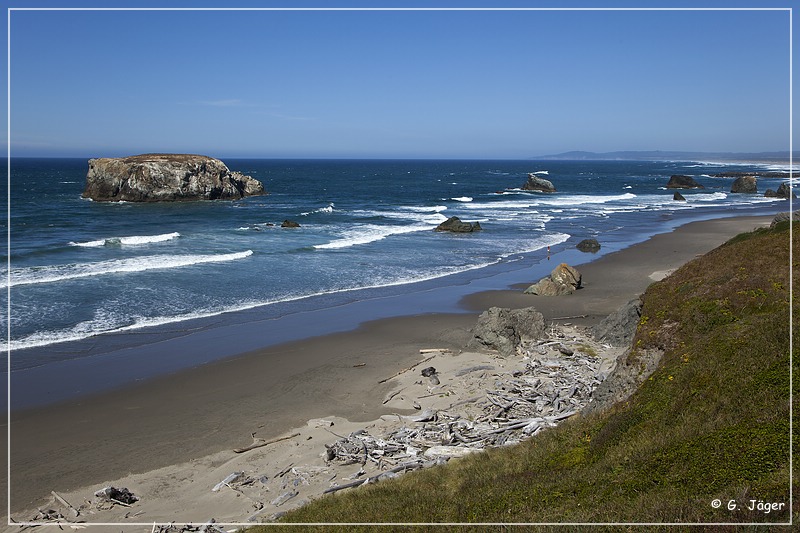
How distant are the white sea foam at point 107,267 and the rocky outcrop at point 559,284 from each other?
21.0 metres

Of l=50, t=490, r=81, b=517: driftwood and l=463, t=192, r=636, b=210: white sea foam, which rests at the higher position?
l=463, t=192, r=636, b=210: white sea foam

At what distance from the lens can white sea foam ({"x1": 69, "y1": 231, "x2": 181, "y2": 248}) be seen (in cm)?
4791

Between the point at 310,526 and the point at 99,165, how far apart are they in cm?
8463

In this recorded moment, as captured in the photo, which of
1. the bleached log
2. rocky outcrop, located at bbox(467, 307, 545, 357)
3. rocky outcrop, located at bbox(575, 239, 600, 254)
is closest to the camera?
the bleached log

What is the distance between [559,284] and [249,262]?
20.2m

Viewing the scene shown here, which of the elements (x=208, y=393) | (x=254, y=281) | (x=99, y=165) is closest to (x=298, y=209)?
(x=99, y=165)

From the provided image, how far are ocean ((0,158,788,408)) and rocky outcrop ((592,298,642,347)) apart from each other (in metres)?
9.15

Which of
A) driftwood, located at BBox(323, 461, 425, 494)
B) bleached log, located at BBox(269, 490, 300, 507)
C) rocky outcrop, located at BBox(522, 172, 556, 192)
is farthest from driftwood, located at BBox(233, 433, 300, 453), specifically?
rocky outcrop, located at BBox(522, 172, 556, 192)

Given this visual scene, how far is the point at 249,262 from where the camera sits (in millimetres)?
41344

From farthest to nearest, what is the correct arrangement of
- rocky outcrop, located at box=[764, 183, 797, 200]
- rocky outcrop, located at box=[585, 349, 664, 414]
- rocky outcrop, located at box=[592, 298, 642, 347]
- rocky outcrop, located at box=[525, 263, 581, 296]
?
rocky outcrop, located at box=[764, 183, 797, 200] < rocky outcrop, located at box=[525, 263, 581, 296] < rocky outcrop, located at box=[592, 298, 642, 347] < rocky outcrop, located at box=[585, 349, 664, 414]

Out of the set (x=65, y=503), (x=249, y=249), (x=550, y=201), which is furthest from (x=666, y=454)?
(x=550, y=201)

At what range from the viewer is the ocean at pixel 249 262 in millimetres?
25797

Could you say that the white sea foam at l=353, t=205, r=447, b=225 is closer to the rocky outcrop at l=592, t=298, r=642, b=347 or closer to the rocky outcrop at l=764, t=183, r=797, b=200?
the rocky outcrop at l=592, t=298, r=642, b=347

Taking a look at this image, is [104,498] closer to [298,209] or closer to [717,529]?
[717,529]
